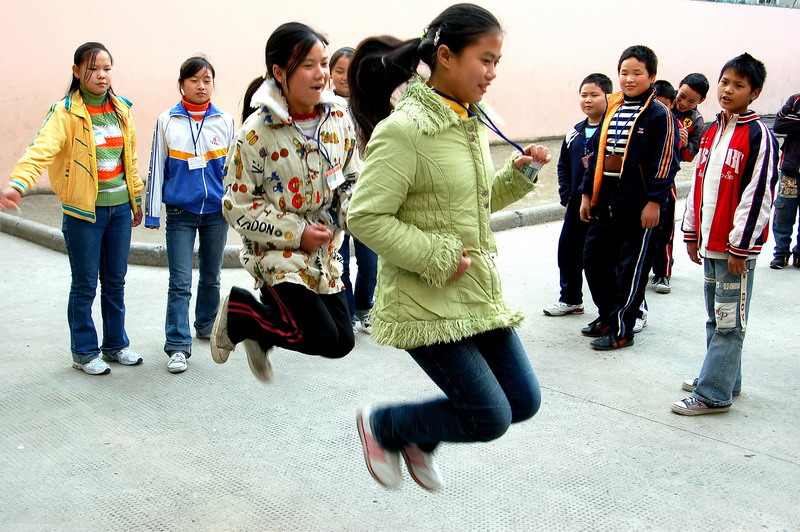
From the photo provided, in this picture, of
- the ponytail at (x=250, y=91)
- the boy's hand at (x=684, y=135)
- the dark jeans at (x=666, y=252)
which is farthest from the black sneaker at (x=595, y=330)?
the ponytail at (x=250, y=91)

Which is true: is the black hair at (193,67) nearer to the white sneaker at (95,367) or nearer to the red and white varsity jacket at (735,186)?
the white sneaker at (95,367)

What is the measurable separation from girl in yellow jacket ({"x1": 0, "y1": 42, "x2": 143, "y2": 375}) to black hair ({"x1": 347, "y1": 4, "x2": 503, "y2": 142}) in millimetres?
2055

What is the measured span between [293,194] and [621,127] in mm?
2536

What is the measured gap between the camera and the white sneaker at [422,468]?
2984 millimetres

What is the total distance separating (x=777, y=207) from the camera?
7.59 meters

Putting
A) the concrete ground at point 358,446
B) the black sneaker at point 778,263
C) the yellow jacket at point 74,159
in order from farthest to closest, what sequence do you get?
the black sneaker at point 778,263 → the yellow jacket at point 74,159 → the concrete ground at point 358,446

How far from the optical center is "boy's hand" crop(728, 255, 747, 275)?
3.91m

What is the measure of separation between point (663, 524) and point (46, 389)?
10.7ft

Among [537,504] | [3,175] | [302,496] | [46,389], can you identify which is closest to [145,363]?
[46,389]

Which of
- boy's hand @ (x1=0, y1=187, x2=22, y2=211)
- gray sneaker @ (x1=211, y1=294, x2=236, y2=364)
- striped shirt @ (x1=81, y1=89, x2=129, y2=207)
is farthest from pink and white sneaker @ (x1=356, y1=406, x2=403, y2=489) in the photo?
striped shirt @ (x1=81, y1=89, x2=129, y2=207)

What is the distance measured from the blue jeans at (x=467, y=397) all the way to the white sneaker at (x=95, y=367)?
2308 millimetres

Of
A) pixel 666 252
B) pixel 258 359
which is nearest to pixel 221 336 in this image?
pixel 258 359

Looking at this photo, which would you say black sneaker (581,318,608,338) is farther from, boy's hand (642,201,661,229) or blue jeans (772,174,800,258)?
blue jeans (772,174,800,258)

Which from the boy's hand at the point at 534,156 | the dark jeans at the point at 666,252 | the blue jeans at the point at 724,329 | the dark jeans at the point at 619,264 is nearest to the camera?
the boy's hand at the point at 534,156
